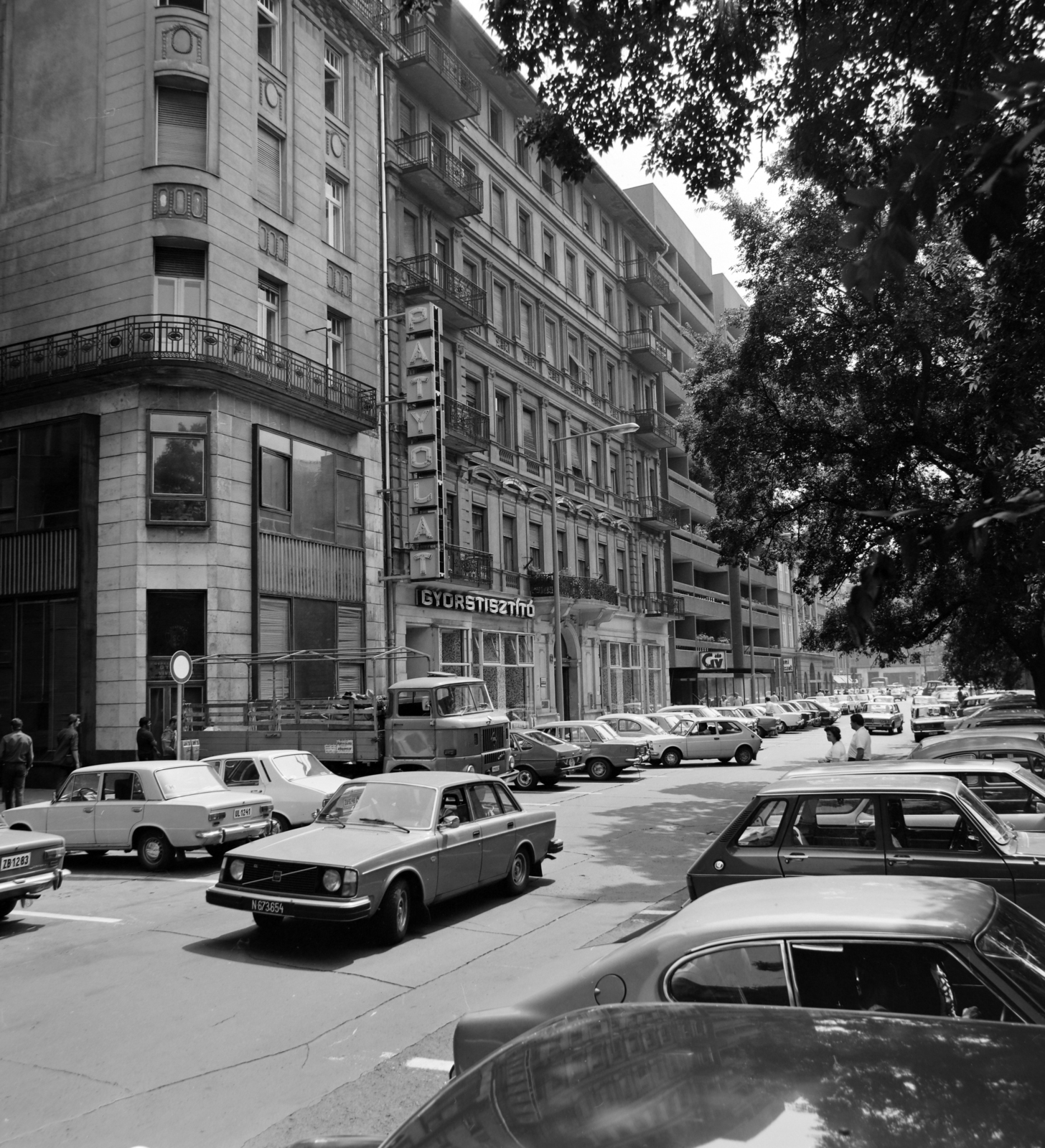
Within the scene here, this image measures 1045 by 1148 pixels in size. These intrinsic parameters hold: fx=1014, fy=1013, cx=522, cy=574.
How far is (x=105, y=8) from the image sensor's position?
2447cm

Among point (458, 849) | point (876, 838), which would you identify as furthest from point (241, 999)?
point (876, 838)

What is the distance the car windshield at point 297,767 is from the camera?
15164 mm

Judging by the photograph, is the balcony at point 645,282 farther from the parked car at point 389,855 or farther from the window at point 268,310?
the parked car at point 389,855

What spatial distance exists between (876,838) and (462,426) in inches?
1021

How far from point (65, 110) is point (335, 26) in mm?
8173

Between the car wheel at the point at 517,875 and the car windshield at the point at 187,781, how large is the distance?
4.81 meters

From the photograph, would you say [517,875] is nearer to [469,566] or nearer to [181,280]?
[181,280]

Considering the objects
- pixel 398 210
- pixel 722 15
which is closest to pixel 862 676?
→ pixel 398 210

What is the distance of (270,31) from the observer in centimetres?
2658

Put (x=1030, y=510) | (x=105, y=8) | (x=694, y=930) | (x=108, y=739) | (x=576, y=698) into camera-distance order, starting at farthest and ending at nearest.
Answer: (x=576, y=698) → (x=105, y=8) → (x=108, y=739) → (x=694, y=930) → (x=1030, y=510)

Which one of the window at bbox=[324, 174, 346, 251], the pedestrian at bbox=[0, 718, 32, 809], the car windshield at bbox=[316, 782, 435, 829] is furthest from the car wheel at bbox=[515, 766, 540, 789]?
the window at bbox=[324, 174, 346, 251]

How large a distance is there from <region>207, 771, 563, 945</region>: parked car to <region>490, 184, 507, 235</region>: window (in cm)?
3068

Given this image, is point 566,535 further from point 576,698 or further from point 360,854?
point 360,854

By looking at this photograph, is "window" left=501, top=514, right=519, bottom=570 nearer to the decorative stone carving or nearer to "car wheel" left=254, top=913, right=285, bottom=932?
the decorative stone carving
